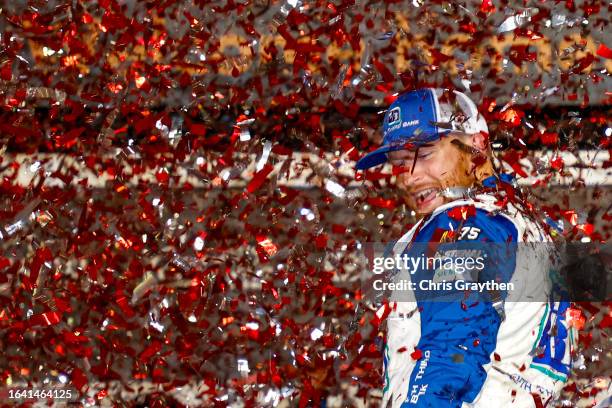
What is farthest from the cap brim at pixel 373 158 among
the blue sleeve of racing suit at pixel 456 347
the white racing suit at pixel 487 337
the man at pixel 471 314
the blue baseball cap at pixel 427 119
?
the blue sleeve of racing suit at pixel 456 347

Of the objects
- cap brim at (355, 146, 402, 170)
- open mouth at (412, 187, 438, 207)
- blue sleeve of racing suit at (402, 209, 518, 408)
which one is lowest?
blue sleeve of racing suit at (402, 209, 518, 408)

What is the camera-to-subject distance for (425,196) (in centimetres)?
204

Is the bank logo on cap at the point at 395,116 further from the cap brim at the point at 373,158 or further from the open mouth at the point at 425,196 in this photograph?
the open mouth at the point at 425,196

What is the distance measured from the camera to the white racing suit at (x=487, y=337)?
170 cm

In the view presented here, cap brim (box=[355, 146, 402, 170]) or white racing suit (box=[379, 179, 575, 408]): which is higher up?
cap brim (box=[355, 146, 402, 170])

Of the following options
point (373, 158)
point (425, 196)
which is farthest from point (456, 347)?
point (373, 158)

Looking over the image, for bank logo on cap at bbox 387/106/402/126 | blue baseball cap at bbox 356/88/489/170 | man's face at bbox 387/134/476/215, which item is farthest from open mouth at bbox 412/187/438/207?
bank logo on cap at bbox 387/106/402/126

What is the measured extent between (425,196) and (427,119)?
0.68 ft

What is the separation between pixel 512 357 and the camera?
1.75 metres

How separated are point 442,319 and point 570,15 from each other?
2.41 m

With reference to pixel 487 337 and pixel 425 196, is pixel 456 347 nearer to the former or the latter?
pixel 487 337

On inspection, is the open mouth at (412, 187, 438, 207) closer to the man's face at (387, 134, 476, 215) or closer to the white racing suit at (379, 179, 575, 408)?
the man's face at (387, 134, 476, 215)

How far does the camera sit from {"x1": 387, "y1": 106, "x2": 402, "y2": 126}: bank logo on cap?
86.6 inches

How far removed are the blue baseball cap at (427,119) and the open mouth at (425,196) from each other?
127 mm
